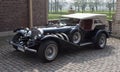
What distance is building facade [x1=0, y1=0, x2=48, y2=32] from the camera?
10586 millimetres

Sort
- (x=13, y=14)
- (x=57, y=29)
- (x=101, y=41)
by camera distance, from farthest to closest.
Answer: (x=13, y=14) < (x=101, y=41) < (x=57, y=29)

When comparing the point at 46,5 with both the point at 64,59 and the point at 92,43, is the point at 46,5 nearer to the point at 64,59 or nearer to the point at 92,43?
the point at 92,43

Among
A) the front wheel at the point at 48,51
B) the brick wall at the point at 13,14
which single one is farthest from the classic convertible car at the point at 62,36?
the brick wall at the point at 13,14

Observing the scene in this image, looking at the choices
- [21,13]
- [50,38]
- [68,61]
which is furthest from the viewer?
[21,13]

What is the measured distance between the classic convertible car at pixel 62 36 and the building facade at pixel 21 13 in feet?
11.2

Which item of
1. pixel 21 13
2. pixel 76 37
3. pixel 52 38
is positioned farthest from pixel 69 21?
pixel 21 13

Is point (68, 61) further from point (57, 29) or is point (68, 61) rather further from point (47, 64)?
point (57, 29)

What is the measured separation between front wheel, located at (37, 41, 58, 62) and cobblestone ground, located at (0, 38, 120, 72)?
0.55 feet

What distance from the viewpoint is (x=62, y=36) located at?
7.13 meters

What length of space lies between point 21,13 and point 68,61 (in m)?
5.36

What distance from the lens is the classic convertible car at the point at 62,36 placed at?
21.2 feet

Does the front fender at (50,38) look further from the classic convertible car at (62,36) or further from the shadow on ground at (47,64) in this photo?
the shadow on ground at (47,64)

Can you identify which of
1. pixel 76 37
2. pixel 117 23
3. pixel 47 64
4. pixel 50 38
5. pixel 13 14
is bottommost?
pixel 47 64

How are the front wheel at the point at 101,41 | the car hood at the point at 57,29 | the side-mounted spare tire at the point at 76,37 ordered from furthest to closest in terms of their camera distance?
the front wheel at the point at 101,41, the side-mounted spare tire at the point at 76,37, the car hood at the point at 57,29
